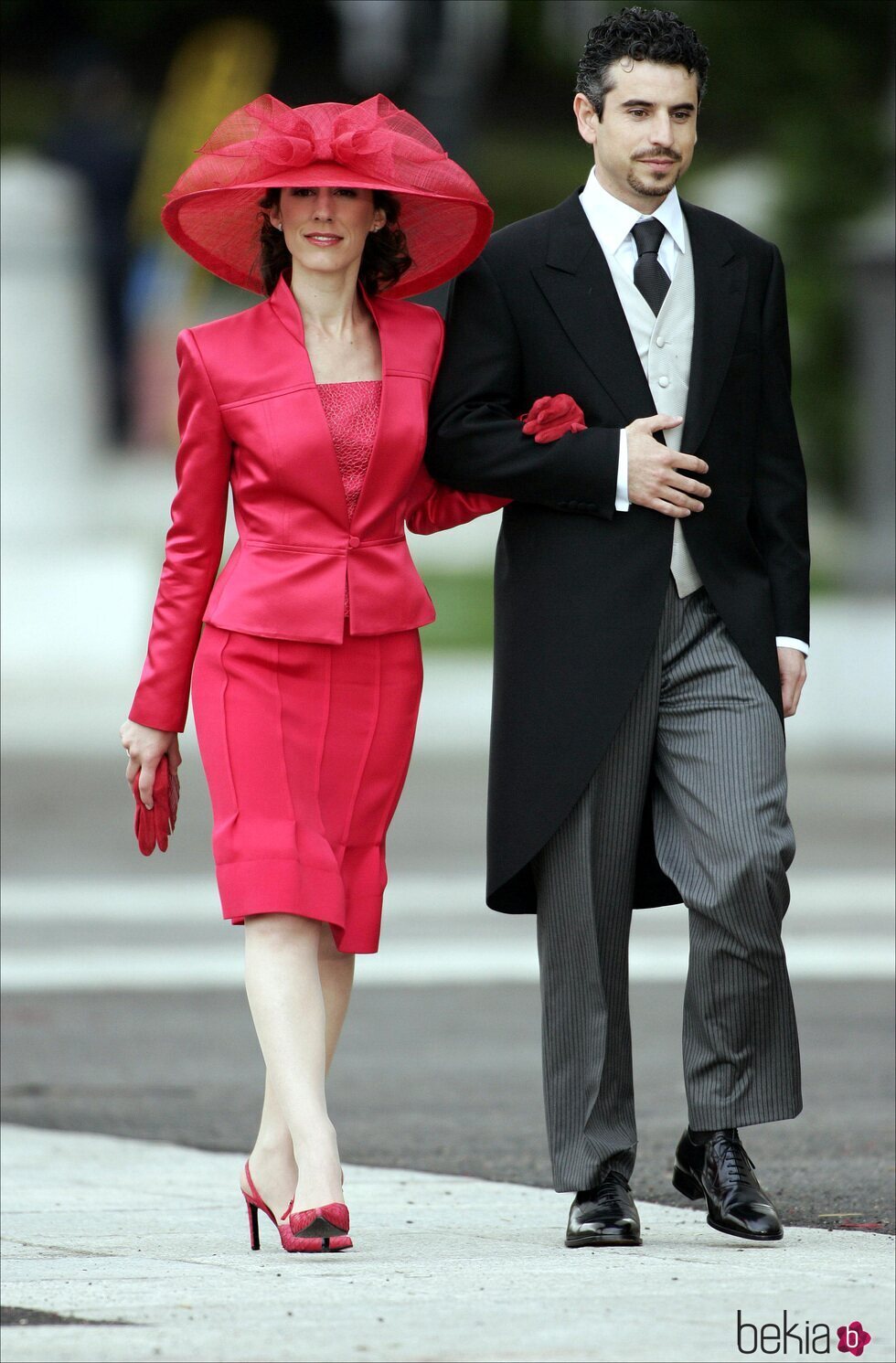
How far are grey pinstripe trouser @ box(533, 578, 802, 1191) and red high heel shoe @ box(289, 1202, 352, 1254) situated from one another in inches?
16.0

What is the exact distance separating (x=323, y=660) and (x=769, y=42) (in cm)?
2728

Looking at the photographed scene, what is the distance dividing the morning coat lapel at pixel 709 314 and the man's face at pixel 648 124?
0.14 m

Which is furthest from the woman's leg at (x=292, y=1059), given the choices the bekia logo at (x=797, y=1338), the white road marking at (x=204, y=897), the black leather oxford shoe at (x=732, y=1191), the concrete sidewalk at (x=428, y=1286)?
the white road marking at (x=204, y=897)

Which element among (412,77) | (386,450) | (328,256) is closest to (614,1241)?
(386,450)

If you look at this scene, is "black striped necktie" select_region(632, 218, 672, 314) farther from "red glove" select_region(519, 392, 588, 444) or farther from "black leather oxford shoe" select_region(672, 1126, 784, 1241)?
"black leather oxford shoe" select_region(672, 1126, 784, 1241)

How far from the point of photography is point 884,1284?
369 cm

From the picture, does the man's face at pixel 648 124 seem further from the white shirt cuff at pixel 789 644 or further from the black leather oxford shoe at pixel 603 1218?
the black leather oxford shoe at pixel 603 1218

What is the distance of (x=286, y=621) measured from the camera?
4.14 meters

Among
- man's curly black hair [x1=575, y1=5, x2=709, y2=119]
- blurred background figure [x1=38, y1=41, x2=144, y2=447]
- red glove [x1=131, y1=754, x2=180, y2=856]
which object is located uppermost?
blurred background figure [x1=38, y1=41, x2=144, y2=447]

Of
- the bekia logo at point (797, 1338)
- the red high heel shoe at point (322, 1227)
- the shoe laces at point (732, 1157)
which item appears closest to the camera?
the bekia logo at point (797, 1338)

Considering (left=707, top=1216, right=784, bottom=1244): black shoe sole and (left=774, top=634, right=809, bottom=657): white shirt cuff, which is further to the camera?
(left=774, top=634, right=809, bottom=657): white shirt cuff

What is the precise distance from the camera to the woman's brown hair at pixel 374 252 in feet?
14.3

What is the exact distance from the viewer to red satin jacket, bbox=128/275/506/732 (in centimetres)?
414

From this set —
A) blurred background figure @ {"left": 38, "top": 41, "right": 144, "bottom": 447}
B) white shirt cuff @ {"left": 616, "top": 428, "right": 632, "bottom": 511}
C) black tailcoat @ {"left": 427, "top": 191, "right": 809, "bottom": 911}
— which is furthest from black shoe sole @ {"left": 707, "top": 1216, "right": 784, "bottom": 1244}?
blurred background figure @ {"left": 38, "top": 41, "right": 144, "bottom": 447}
